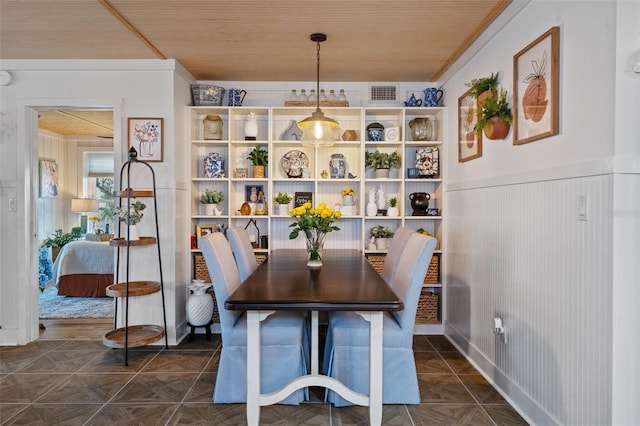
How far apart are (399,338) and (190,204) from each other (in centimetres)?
245

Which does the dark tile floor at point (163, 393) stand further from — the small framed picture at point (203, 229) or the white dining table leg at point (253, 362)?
the small framed picture at point (203, 229)

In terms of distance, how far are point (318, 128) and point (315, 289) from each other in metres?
1.40

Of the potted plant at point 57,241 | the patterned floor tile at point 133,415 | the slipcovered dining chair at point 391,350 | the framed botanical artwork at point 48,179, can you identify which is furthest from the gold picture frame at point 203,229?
the framed botanical artwork at point 48,179

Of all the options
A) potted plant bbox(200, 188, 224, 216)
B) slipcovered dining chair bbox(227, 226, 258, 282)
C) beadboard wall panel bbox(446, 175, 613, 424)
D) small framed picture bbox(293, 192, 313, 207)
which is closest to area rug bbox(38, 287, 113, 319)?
potted plant bbox(200, 188, 224, 216)

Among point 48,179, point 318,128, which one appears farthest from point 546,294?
point 48,179

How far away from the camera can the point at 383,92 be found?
4.20 m

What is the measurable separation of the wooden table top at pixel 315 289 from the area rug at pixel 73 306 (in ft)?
8.60

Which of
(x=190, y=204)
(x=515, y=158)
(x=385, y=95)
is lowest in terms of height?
(x=190, y=204)

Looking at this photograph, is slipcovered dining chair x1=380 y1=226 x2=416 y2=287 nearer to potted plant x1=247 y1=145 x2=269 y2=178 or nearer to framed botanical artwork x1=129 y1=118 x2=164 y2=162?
potted plant x1=247 y1=145 x2=269 y2=178

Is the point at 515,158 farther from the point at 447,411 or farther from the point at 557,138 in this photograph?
the point at 447,411

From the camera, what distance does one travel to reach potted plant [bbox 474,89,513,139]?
255cm

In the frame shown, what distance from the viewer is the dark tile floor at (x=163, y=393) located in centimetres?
232

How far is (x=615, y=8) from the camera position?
5.41 feet

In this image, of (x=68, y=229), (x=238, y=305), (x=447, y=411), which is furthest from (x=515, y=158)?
(x=68, y=229)
